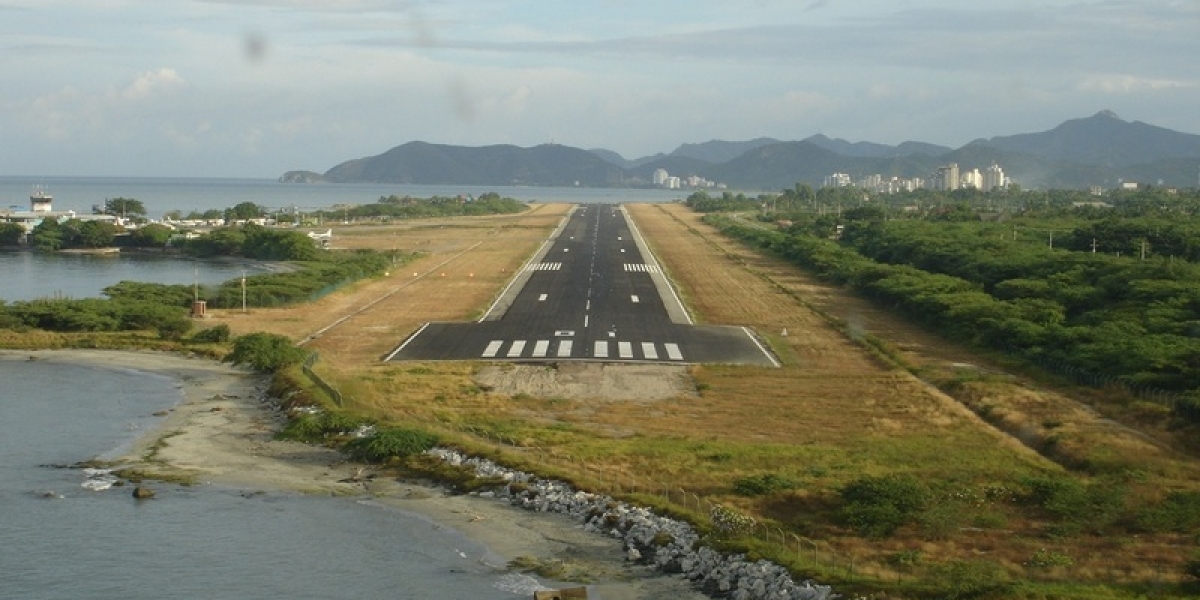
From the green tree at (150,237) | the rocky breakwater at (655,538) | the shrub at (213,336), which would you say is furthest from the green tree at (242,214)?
the rocky breakwater at (655,538)

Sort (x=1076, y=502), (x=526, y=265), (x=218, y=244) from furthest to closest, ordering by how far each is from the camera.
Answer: (x=218, y=244), (x=526, y=265), (x=1076, y=502)

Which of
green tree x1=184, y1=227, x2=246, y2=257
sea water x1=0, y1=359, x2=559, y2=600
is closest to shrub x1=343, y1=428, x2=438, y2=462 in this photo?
sea water x1=0, y1=359, x2=559, y2=600

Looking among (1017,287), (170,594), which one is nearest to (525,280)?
(1017,287)

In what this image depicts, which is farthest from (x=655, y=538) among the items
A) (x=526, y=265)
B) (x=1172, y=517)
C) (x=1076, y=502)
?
(x=526, y=265)

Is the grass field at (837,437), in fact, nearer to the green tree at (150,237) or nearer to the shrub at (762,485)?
the shrub at (762,485)

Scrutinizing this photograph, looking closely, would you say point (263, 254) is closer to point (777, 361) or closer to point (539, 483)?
point (777, 361)

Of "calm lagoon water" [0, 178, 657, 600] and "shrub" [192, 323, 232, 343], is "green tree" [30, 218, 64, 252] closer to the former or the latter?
"shrub" [192, 323, 232, 343]

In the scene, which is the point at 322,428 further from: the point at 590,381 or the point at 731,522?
the point at 731,522
